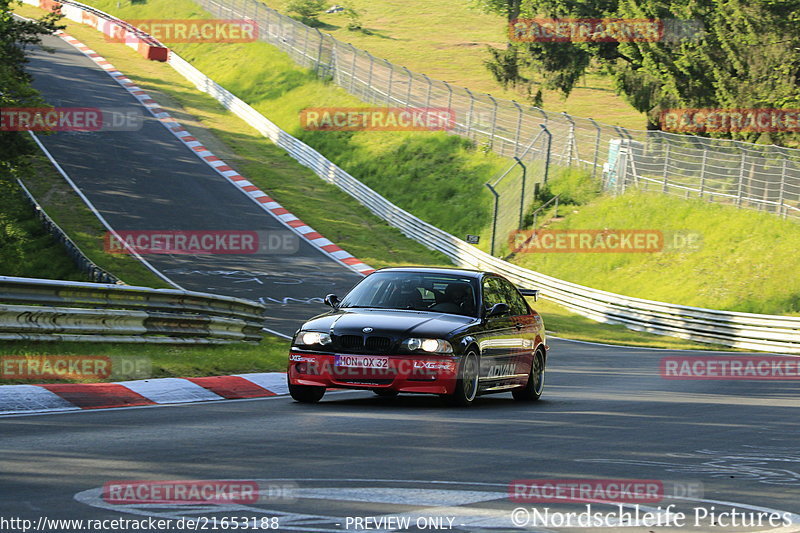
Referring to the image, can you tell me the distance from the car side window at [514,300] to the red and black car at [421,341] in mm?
35

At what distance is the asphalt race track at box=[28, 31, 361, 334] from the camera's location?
28688mm

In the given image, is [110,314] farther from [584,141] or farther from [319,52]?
[319,52]

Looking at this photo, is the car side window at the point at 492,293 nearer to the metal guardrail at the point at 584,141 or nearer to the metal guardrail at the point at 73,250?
the metal guardrail at the point at 73,250

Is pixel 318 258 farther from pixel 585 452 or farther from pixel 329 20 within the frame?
pixel 329 20

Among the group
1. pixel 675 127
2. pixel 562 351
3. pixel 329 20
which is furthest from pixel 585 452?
pixel 329 20

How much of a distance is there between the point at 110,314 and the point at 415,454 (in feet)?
21.7

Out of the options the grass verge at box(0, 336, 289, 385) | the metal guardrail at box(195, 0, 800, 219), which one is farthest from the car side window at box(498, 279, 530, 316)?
the metal guardrail at box(195, 0, 800, 219)

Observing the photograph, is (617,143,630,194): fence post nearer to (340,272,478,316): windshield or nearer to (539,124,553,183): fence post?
(539,124,553,183): fence post

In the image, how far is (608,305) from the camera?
31.8 metres

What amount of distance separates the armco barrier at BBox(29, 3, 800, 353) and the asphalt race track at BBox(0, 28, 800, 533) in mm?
11990

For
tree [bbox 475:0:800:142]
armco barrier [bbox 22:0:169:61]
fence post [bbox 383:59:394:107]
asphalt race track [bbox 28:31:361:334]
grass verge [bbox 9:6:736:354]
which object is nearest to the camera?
asphalt race track [bbox 28:31:361:334]

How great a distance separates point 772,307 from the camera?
30875 mm

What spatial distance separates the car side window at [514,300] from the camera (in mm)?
13614

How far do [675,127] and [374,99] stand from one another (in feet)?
50.8
